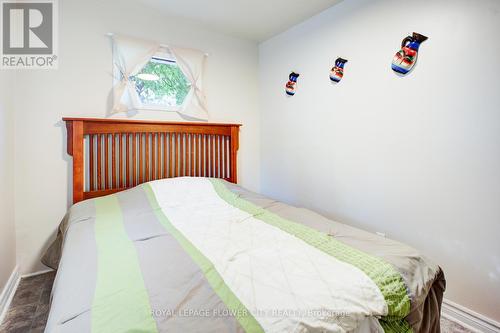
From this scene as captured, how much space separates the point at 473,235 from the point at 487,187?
0.30 meters

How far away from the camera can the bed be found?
0.73 meters

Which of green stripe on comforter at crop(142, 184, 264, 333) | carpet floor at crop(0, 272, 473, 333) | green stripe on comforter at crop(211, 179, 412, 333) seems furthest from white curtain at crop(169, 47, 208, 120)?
carpet floor at crop(0, 272, 473, 333)

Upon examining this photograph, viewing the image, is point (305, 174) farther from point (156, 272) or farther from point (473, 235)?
point (156, 272)

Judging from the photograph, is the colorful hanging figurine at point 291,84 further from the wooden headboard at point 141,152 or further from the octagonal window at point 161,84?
the octagonal window at point 161,84

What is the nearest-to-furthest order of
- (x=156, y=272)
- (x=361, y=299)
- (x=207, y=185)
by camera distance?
(x=361, y=299) < (x=156, y=272) < (x=207, y=185)

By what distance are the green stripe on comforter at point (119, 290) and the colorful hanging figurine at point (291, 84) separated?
2.05 metres

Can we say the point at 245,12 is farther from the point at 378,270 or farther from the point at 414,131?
the point at 378,270

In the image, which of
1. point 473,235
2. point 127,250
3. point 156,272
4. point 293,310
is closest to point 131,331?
point 156,272

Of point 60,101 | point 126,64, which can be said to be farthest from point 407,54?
point 60,101

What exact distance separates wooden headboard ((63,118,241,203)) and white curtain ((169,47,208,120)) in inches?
6.2

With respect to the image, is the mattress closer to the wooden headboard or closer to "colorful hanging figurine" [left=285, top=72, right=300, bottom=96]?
the wooden headboard

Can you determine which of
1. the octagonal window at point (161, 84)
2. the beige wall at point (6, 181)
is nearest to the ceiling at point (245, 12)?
the octagonal window at point (161, 84)

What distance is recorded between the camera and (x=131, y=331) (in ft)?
2.15

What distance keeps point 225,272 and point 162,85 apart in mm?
2109
